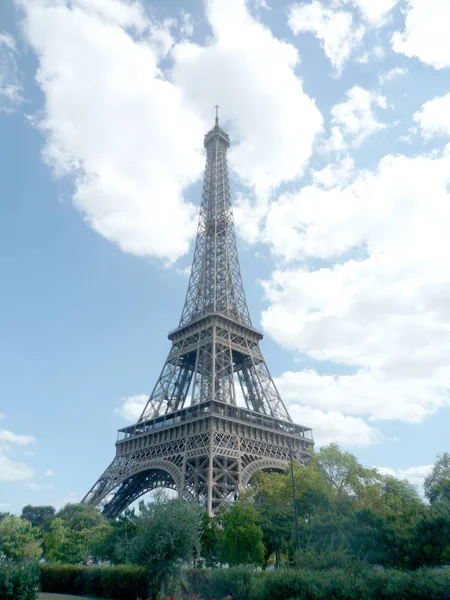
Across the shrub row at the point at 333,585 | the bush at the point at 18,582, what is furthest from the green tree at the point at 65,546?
the bush at the point at 18,582

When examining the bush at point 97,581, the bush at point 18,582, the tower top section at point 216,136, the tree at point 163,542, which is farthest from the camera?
the tower top section at point 216,136

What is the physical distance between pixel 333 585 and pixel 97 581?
17.6 metres

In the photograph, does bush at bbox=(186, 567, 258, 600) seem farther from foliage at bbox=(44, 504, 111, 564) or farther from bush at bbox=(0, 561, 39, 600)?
foliage at bbox=(44, 504, 111, 564)

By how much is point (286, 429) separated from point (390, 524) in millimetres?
28767

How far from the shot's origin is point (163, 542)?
2052 cm

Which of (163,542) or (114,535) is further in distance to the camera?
(114,535)

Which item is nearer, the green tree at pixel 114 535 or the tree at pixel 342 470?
the green tree at pixel 114 535

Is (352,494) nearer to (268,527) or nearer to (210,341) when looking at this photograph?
(268,527)

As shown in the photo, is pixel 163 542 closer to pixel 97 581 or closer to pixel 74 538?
pixel 97 581

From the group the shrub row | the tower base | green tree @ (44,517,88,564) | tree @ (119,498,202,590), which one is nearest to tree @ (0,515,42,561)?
green tree @ (44,517,88,564)

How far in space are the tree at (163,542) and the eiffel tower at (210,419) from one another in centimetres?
1578

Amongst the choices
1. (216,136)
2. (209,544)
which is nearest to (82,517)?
(209,544)

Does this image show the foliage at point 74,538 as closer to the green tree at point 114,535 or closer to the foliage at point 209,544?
the green tree at point 114,535

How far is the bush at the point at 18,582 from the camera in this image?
15.5m
